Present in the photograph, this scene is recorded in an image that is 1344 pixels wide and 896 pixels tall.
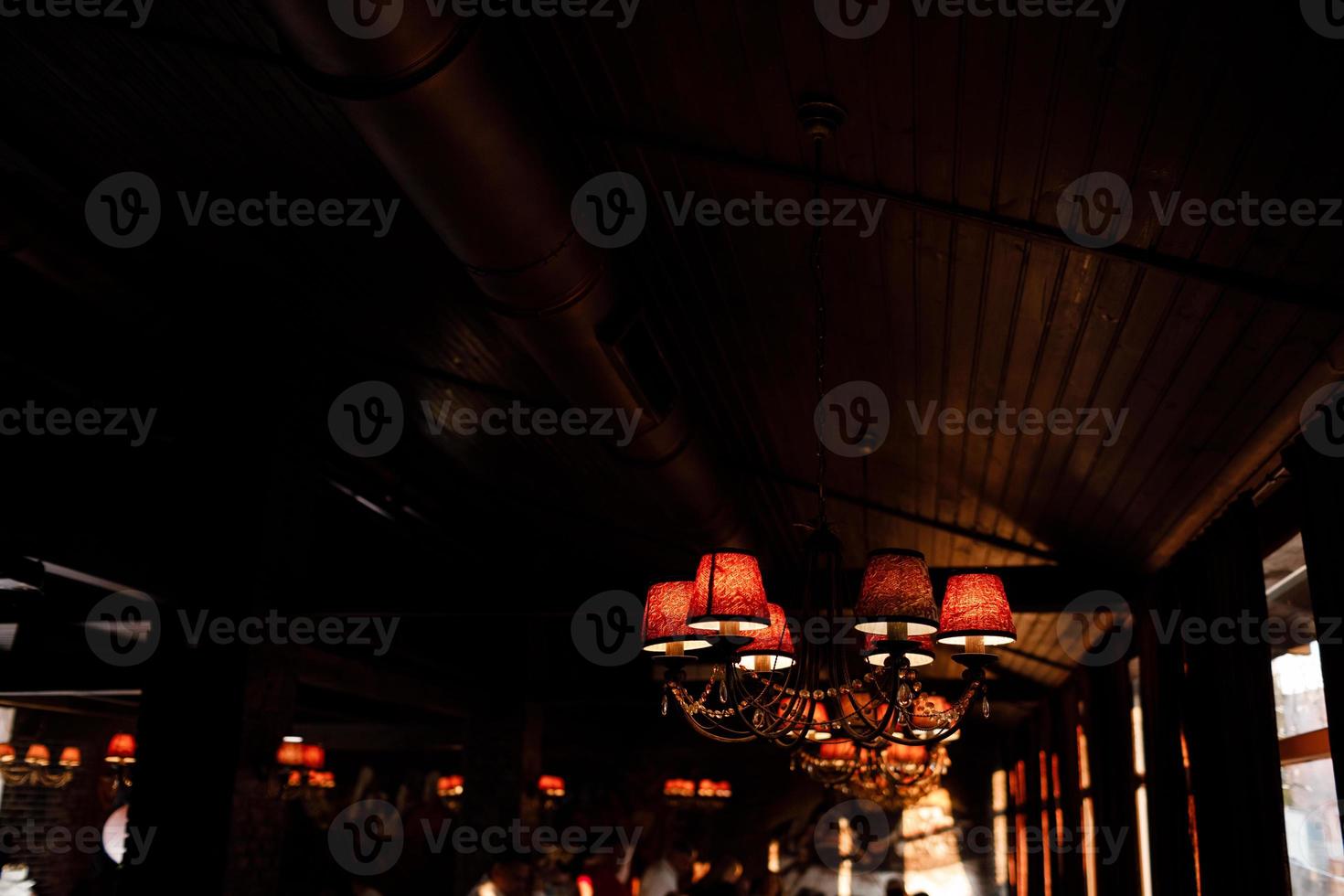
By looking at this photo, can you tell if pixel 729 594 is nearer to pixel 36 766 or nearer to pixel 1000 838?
pixel 36 766

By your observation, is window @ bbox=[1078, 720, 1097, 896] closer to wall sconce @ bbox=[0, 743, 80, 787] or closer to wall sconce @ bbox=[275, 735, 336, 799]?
wall sconce @ bbox=[275, 735, 336, 799]

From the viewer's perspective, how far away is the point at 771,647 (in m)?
3.55

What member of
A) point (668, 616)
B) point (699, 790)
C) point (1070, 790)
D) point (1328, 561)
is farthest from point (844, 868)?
point (668, 616)

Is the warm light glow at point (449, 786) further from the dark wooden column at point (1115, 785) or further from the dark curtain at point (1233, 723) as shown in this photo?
the dark curtain at point (1233, 723)

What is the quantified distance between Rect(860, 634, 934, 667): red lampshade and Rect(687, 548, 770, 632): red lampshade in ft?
1.18

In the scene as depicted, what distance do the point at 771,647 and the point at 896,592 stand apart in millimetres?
669

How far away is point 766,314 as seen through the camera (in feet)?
14.1

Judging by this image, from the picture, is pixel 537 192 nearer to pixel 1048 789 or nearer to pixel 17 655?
pixel 17 655

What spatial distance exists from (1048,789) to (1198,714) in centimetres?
653

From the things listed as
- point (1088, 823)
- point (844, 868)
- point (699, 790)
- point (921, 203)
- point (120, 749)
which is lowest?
point (844, 868)

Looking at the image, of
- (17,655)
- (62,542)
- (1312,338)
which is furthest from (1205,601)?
(17,655)

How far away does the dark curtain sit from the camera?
4.11 meters

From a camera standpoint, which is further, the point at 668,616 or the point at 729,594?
the point at 668,616

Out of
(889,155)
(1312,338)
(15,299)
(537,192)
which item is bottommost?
(1312,338)
